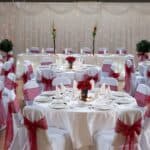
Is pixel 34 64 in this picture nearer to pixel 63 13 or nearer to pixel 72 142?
pixel 63 13

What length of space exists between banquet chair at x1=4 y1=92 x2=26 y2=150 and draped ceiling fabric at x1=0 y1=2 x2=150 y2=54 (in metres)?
9.08

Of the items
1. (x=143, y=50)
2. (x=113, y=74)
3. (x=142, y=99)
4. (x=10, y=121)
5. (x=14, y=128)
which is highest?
(x=143, y=50)

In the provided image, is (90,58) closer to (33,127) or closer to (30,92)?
(30,92)

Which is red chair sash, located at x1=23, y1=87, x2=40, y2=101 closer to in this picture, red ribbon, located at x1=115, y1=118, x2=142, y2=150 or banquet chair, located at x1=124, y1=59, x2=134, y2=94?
red ribbon, located at x1=115, y1=118, x2=142, y2=150

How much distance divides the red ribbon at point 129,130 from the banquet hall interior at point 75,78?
12mm

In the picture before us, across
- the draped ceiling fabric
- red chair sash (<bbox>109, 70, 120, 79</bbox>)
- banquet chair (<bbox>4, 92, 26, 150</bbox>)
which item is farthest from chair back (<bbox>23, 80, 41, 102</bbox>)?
the draped ceiling fabric

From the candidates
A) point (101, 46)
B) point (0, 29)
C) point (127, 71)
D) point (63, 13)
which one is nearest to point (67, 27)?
point (63, 13)

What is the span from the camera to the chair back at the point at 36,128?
13.7 ft

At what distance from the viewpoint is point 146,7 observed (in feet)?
45.6

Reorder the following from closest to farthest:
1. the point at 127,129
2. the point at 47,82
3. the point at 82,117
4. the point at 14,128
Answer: the point at 127,129 → the point at 82,117 → the point at 14,128 → the point at 47,82

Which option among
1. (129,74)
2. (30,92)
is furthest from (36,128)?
(129,74)

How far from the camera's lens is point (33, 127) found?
13.8ft

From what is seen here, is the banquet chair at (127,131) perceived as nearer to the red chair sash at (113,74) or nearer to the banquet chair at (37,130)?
the banquet chair at (37,130)

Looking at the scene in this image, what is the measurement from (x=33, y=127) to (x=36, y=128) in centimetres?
4
